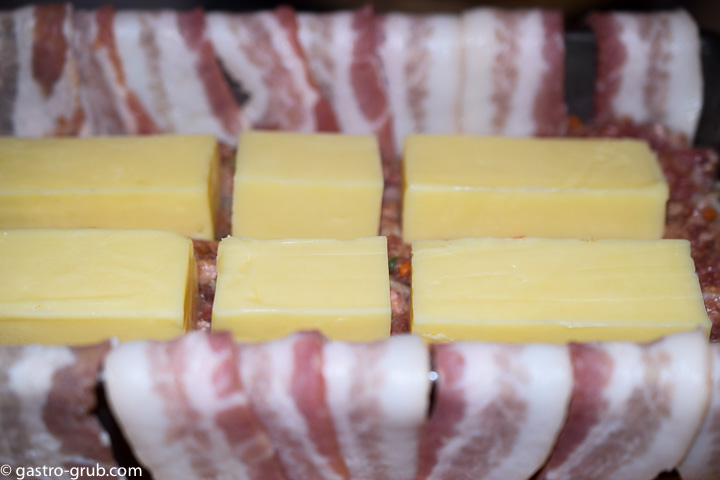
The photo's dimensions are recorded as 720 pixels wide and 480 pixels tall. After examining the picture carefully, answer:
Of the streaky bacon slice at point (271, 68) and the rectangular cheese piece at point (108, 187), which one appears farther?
the streaky bacon slice at point (271, 68)

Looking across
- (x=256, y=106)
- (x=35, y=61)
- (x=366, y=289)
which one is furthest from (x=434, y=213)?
(x=35, y=61)

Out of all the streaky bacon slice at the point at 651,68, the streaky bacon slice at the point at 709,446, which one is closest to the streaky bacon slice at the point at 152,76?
the streaky bacon slice at the point at 651,68

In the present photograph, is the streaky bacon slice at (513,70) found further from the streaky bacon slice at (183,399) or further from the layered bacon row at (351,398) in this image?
the streaky bacon slice at (183,399)

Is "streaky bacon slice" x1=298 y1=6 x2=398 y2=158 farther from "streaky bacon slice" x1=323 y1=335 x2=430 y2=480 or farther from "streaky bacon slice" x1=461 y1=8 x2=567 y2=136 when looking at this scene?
"streaky bacon slice" x1=323 y1=335 x2=430 y2=480

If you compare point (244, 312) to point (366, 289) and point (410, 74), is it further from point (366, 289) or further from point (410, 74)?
point (410, 74)

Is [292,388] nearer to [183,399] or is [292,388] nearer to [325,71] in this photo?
[183,399]

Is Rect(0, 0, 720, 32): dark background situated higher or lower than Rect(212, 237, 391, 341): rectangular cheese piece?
higher

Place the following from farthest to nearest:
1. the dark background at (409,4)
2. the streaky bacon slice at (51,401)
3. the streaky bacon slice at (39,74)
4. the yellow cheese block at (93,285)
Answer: the dark background at (409,4) < the streaky bacon slice at (39,74) < the yellow cheese block at (93,285) < the streaky bacon slice at (51,401)

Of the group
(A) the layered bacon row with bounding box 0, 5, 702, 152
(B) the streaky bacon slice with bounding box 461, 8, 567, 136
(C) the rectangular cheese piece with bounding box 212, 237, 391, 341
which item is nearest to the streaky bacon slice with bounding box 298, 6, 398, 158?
(A) the layered bacon row with bounding box 0, 5, 702, 152
